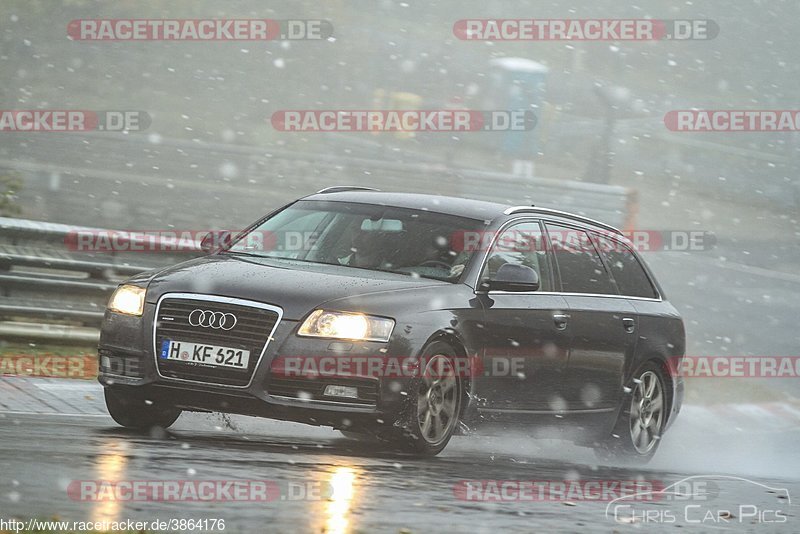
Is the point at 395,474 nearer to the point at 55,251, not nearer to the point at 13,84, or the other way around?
the point at 55,251

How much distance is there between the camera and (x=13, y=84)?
1527 inches

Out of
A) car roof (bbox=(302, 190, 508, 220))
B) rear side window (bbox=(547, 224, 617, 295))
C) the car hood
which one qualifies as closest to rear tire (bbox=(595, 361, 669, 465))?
rear side window (bbox=(547, 224, 617, 295))

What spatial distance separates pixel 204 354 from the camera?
26.3ft

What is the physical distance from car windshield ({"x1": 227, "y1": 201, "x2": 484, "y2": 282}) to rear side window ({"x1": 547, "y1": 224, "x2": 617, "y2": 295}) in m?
0.86

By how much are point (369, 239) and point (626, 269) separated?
249 cm

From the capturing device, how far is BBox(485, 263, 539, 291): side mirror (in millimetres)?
8773

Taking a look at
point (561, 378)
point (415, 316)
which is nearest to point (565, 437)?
point (561, 378)

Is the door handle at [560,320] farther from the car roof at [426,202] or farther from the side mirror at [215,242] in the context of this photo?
the side mirror at [215,242]

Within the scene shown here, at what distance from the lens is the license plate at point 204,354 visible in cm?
795
